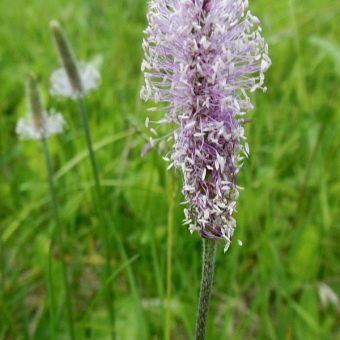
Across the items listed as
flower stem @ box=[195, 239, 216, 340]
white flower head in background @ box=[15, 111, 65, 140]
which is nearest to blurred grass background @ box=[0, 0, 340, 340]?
white flower head in background @ box=[15, 111, 65, 140]

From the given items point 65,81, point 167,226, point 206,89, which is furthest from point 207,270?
point 65,81

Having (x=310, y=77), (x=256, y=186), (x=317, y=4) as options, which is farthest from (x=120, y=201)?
(x=317, y=4)

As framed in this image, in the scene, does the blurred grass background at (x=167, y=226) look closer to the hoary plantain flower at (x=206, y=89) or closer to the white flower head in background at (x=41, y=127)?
the white flower head in background at (x=41, y=127)

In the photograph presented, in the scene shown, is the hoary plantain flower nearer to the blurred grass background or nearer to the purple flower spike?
the purple flower spike

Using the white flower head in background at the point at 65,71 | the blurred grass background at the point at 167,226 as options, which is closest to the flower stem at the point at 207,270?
the blurred grass background at the point at 167,226

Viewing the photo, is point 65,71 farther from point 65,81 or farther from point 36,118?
point 65,81

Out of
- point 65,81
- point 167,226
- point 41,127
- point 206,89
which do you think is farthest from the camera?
point 65,81
